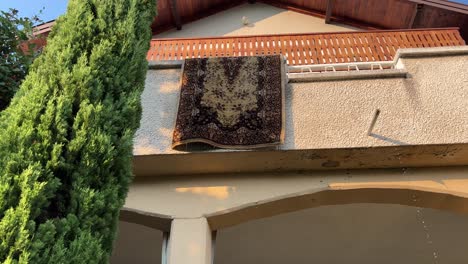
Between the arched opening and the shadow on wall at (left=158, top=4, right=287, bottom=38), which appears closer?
Result: the arched opening

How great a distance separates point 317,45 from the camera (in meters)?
7.07

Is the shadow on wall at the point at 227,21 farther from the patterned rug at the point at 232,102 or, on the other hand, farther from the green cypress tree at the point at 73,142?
the green cypress tree at the point at 73,142

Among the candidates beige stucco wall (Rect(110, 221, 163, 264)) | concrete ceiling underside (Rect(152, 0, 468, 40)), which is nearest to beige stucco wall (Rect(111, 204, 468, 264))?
beige stucco wall (Rect(110, 221, 163, 264))

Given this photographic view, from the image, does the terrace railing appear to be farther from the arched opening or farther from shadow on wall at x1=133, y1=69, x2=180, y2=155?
the arched opening

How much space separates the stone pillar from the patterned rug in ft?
2.55

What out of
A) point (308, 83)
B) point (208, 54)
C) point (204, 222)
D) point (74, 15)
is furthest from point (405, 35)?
point (74, 15)

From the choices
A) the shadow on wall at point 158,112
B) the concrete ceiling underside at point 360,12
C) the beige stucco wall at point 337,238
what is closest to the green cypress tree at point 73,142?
the shadow on wall at point 158,112

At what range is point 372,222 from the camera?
689cm

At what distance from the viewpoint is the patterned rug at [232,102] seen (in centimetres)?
517

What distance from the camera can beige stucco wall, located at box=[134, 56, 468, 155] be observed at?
5.13m

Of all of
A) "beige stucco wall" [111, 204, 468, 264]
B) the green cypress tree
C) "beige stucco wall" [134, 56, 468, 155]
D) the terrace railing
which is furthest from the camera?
the terrace railing

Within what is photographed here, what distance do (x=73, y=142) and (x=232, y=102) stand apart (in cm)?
245

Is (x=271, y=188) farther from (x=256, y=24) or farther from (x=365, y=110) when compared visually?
(x=256, y=24)

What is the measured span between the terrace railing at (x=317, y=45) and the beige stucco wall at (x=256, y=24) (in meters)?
3.04
